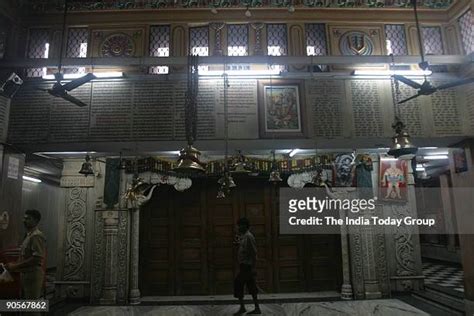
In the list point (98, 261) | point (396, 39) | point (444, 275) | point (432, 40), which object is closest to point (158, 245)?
point (98, 261)

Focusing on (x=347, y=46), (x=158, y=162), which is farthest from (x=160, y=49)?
(x=347, y=46)

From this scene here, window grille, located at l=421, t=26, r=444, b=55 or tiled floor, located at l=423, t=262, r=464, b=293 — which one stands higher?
window grille, located at l=421, t=26, r=444, b=55

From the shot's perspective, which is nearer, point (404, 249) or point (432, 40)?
point (432, 40)

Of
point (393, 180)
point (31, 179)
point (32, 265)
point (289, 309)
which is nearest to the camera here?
point (32, 265)

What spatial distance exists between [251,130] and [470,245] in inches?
165

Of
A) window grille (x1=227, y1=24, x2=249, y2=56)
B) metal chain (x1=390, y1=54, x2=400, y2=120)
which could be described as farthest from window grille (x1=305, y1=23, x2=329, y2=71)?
metal chain (x1=390, y1=54, x2=400, y2=120)

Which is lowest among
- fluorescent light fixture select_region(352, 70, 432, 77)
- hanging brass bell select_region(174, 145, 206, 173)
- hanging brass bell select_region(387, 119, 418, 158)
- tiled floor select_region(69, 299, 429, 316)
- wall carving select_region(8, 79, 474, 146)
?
tiled floor select_region(69, 299, 429, 316)

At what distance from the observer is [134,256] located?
6750 mm

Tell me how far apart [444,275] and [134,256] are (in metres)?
7.62

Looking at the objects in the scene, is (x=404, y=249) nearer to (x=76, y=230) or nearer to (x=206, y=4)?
(x=206, y=4)

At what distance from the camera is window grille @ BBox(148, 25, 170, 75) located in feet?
19.9

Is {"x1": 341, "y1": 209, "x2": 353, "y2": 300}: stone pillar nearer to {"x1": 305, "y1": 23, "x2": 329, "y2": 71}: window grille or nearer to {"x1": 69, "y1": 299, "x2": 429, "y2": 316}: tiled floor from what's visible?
{"x1": 69, "y1": 299, "x2": 429, "y2": 316}: tiled floor

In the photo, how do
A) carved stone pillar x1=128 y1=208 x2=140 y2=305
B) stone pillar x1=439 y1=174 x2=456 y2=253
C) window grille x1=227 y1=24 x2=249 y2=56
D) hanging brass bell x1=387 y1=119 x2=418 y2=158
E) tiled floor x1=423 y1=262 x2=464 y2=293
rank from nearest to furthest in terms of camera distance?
hanging brass bell x1=387 y1=119 x2=418 y2=158, window grille x1=227 y1=24 x2=249 y2=56, carved stone pillar x1=128 y1=208 x2=140 y2=305, tiled floor x1=423 y1=262 x2=464 y2=293, stone pillar x1=439 y1=174 x2=456 y2=253

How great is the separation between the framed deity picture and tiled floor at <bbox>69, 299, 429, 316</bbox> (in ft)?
10.4
